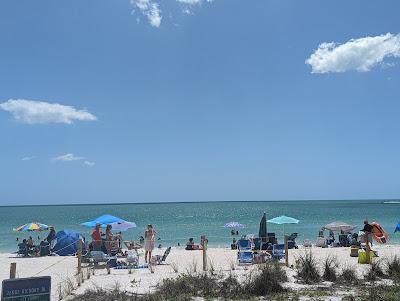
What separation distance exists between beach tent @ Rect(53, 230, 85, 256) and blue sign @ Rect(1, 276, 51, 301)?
1172 centimetres

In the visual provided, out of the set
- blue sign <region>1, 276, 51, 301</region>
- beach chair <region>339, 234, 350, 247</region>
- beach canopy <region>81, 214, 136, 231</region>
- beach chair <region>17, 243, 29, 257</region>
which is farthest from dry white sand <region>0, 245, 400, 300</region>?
beach chair <region>339, 234, 350, 247</region>

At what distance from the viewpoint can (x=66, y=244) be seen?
17656 mm

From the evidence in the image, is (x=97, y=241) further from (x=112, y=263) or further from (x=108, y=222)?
(x=112, y=263)

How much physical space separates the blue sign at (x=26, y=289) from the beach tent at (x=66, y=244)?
1172cm

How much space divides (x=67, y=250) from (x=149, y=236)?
469cm

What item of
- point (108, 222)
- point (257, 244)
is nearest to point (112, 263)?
point (108, 222)

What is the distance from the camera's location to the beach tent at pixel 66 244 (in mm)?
17500

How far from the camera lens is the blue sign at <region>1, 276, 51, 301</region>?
5707 millimetres

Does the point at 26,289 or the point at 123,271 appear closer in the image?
the point at 26,289

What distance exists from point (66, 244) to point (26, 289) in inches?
484

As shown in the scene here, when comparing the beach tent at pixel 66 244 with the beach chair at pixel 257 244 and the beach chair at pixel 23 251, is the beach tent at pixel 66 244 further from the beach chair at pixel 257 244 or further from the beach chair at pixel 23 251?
the beach chair at pixel 257 244

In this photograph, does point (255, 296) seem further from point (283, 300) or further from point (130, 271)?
point (130, 271)

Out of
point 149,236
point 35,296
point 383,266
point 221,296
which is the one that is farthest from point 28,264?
point 383,266

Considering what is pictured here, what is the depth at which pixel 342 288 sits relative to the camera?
369 inches
